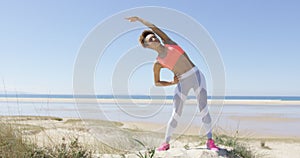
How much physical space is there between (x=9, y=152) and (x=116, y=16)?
99.0 inches

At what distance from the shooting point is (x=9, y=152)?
11.7 feet

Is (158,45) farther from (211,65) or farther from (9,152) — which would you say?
(9,152)

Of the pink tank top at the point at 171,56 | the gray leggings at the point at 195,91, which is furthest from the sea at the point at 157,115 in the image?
the pink tank top at the point at 171,56

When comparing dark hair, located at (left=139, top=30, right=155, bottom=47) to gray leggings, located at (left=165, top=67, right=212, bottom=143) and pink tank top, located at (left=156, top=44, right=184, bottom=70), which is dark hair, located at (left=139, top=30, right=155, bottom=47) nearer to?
pink tank top, located at (left=156, top=44, right=184, bottom=70)

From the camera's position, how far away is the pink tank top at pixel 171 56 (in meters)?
4.17

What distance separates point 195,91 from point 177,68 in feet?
1.46

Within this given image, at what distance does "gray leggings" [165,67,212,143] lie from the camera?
13.9 ft

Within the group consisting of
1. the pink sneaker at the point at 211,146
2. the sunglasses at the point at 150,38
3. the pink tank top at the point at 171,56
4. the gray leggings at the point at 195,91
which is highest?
the sunglasses at the point at 150,38

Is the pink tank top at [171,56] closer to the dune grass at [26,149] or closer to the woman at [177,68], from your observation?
the woman at [177,68]

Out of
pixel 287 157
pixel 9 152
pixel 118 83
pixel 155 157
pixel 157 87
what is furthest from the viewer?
pixel 287 157

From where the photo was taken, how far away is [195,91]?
4344mm

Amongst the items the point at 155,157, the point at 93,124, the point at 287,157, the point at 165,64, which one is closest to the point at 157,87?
the point at 165,64

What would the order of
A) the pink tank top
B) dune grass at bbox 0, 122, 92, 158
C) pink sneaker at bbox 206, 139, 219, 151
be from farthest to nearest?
pink sneaker at bbox 206, 139, 219, 151 < the pink tank top < dune grass at bbox 0, 122, 92, 158

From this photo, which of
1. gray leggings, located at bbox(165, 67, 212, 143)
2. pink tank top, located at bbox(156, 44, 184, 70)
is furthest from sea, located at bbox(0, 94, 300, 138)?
pink tank top, located at bbox(156, 44, 184, 70)
